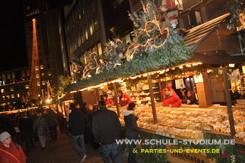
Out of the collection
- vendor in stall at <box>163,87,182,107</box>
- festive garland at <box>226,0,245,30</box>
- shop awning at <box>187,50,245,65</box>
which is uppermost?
festive garland at <box>226,0,245,30</box>

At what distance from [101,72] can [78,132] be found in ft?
11.1

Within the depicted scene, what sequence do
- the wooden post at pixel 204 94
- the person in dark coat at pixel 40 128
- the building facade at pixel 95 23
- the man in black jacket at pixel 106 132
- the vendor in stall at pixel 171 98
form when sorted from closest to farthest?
the man in black jacket at pixel 106 132 → the vendor in stall at pixel 171 98 → the wooden post at pixel 204 94 → the person in dark coat at pixel 40 128 → the building facade at pixel 95 23

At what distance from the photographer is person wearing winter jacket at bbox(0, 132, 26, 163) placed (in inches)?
204

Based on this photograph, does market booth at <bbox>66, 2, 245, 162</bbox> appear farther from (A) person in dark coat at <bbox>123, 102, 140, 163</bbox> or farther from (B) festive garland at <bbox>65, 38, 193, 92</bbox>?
(A) person in dark coat at <bbox>123, 102, 140, 163</bbox>

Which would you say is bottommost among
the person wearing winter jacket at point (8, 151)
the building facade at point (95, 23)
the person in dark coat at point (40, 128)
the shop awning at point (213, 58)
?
the person in dark coat at point (40, 128)

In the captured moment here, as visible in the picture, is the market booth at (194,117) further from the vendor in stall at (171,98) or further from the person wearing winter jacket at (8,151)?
the person wearing winter jacket at (8,151)

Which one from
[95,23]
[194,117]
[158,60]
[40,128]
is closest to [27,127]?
[40,128]

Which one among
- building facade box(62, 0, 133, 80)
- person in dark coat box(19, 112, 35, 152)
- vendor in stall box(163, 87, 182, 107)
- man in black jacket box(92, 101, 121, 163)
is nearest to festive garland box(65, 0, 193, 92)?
man in black jacket box(92, 101, 121, 163)

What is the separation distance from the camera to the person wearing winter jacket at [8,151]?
5172mm

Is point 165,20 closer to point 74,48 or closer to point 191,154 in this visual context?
point 191,154

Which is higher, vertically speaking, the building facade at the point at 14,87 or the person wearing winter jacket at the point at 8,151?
the building facade at the point at 14,87

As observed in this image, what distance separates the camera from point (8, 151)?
5258mm

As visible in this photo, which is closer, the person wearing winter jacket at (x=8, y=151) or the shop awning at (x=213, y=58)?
the person wearing winter jacket at (x=8, y=151)

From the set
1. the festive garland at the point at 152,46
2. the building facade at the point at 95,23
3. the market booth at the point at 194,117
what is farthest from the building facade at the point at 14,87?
the market booth at the point at 194,117
